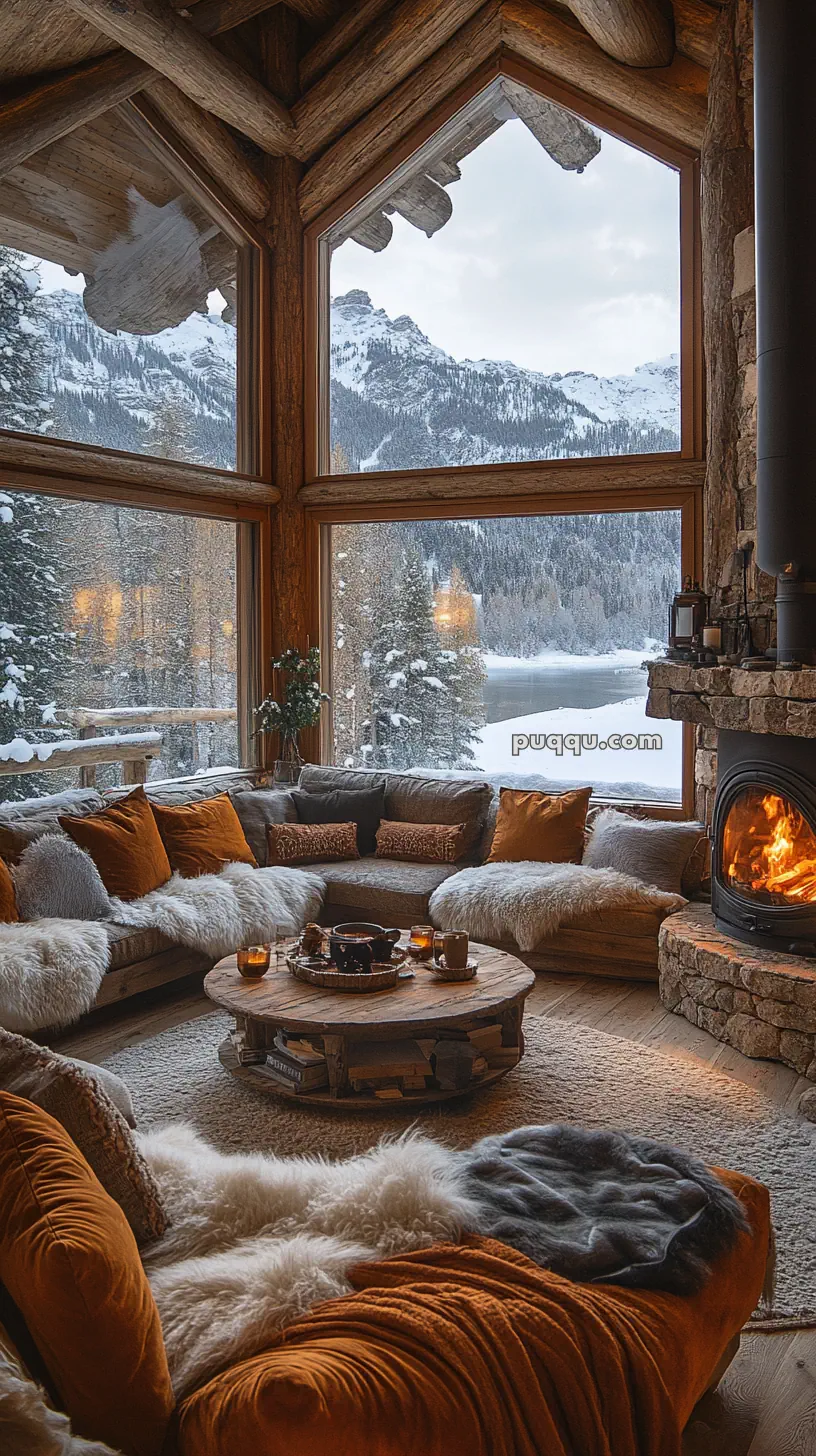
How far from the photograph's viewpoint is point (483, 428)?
6.42 meters

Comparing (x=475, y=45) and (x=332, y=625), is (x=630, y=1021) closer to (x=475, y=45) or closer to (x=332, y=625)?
(x=332, y=625)

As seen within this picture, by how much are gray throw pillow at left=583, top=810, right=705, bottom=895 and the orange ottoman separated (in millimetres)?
3162

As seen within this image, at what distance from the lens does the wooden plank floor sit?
7.25ft

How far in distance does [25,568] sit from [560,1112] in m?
3.60

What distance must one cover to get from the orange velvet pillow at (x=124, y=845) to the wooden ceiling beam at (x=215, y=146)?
3783 millimetres

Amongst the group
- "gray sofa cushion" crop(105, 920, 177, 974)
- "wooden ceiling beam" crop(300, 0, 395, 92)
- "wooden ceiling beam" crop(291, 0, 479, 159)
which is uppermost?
"wooden ceiling beam" crop(300, 0, 395, 92)

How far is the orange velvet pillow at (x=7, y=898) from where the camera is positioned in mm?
4309

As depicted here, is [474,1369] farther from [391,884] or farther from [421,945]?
[391,884]

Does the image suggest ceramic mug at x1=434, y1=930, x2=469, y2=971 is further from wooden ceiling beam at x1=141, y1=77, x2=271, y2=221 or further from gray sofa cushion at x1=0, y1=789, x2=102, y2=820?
wooden ceiling beam at x1=141, y1=77, x2=271, y2=221

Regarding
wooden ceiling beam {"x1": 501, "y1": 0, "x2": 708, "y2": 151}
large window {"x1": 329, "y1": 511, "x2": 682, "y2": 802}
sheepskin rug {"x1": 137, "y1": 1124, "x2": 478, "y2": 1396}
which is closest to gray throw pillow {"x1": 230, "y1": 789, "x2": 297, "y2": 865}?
large window {"x1": 329, "y1": 511, "x2": 682, "y2": 802}

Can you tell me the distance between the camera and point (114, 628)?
5.91m

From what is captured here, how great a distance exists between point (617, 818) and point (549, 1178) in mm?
3419

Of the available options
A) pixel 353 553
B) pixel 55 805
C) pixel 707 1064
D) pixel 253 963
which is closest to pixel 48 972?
pixel 253 963

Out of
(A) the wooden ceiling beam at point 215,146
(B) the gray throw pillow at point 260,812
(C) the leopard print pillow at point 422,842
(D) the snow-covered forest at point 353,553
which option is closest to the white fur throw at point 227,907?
(B) the gray throw pillow at point 260,812
